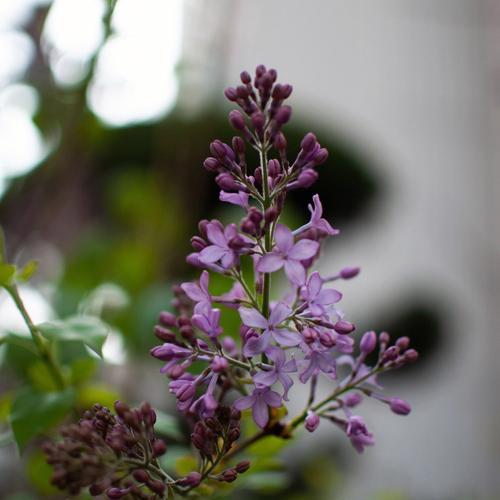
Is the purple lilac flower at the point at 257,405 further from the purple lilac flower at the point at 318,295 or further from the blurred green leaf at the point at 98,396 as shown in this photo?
the blurred green leaf at the point at 98,396

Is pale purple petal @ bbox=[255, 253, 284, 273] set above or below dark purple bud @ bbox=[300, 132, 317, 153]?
below

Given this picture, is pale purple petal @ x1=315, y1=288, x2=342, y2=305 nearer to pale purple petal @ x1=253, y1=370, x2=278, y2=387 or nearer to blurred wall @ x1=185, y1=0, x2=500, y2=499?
pale purple petal @ x1=253, y1=370, x2=278, y2=387

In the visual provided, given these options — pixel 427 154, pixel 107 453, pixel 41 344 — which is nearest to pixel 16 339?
pixel 41 344

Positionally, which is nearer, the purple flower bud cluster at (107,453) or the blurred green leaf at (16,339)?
the purple flower bud cluster at (107,453)

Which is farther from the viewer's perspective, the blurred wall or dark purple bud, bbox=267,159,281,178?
the blurred wall

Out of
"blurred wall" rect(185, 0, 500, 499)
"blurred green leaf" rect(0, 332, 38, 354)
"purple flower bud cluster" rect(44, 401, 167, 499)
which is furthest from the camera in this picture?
"blurred wall" rect(185, 0, 500, 499)

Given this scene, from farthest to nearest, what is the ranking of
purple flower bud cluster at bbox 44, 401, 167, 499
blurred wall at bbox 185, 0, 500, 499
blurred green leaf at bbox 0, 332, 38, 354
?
1. blurred wall at bbox 185, 0, 500, 499
2. blurred green leaf at bbox 0, 332, 38, 354
3. purple flower bud cluster at bbox 44, 401, 167, 499

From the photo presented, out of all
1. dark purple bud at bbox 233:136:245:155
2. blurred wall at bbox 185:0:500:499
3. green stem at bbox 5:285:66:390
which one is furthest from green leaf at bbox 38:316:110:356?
blurred wall at bbox 185:0:500:499

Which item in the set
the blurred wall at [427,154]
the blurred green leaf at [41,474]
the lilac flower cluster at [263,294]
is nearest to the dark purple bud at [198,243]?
the lilac flower cluster at [263,294]
